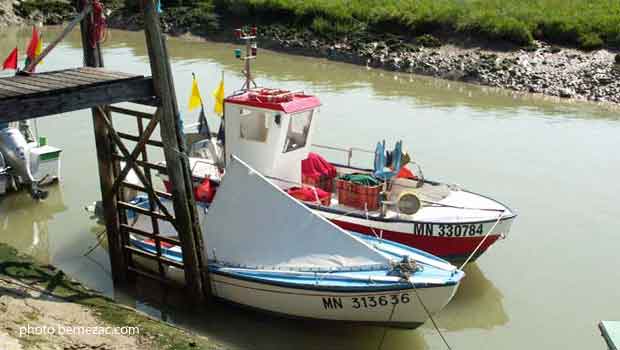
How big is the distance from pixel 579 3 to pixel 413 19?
8.52 meters

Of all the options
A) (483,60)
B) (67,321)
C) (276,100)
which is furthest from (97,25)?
(483,60)

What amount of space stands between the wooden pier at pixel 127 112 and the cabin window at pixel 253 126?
2434mm

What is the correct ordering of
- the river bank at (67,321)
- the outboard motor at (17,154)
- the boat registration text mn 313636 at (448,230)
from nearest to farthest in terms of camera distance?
1. the river bank at (67,321)
2. the boat registration text mn 313636 at (448,230)
3. the outboard motor at (17,154)

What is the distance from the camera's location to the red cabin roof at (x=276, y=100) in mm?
12055

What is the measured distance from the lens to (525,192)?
626 inches

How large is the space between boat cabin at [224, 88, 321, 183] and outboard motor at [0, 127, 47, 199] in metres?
4.70

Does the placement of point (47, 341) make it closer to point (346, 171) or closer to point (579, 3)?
point (346, 171)

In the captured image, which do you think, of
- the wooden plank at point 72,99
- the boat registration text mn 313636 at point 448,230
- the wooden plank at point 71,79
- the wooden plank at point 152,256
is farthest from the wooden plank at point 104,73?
the boat registration text mn 313636 at point 448,230

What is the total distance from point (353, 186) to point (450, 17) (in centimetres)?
2271

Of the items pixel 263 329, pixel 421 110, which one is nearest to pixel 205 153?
pixel 263 329

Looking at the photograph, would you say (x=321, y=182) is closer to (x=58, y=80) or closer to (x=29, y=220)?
(x=58, y=80)

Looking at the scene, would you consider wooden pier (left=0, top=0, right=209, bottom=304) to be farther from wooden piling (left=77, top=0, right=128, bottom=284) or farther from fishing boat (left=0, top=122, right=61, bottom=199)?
fishing boat (left=0, top=122, right=61, bottom=199)

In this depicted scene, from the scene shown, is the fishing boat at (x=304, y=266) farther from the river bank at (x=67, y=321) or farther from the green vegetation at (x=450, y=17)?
the green vegetation at (x=450, y=17)

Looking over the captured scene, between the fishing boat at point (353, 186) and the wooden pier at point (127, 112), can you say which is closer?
the wooden pier at point (127, 112)
